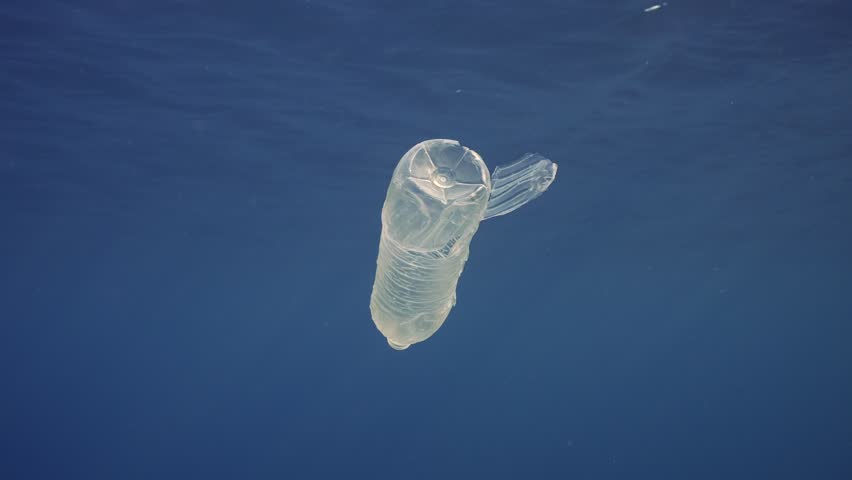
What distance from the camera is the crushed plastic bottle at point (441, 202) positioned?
300cm

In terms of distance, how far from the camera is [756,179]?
53.7 feet

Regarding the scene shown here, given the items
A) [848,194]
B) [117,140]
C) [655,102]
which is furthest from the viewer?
[848,194]

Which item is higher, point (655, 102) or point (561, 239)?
point (655, 102)

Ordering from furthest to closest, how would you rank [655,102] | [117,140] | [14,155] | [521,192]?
[14,155], [117,140], [655,102], [521,192]

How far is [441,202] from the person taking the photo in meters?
3.02

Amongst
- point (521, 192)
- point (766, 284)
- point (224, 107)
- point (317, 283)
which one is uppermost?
point (521, 192)

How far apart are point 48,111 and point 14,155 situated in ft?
12.4

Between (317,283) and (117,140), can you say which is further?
(317,283)

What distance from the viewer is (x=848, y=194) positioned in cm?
1833

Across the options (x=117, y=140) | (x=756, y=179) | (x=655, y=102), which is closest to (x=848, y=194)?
(x=756, y=179)

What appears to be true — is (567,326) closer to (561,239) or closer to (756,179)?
(561,239)

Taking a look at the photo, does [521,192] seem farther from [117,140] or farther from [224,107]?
[117,140]

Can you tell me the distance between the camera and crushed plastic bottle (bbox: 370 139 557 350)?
118 inches

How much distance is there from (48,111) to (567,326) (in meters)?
68.5
